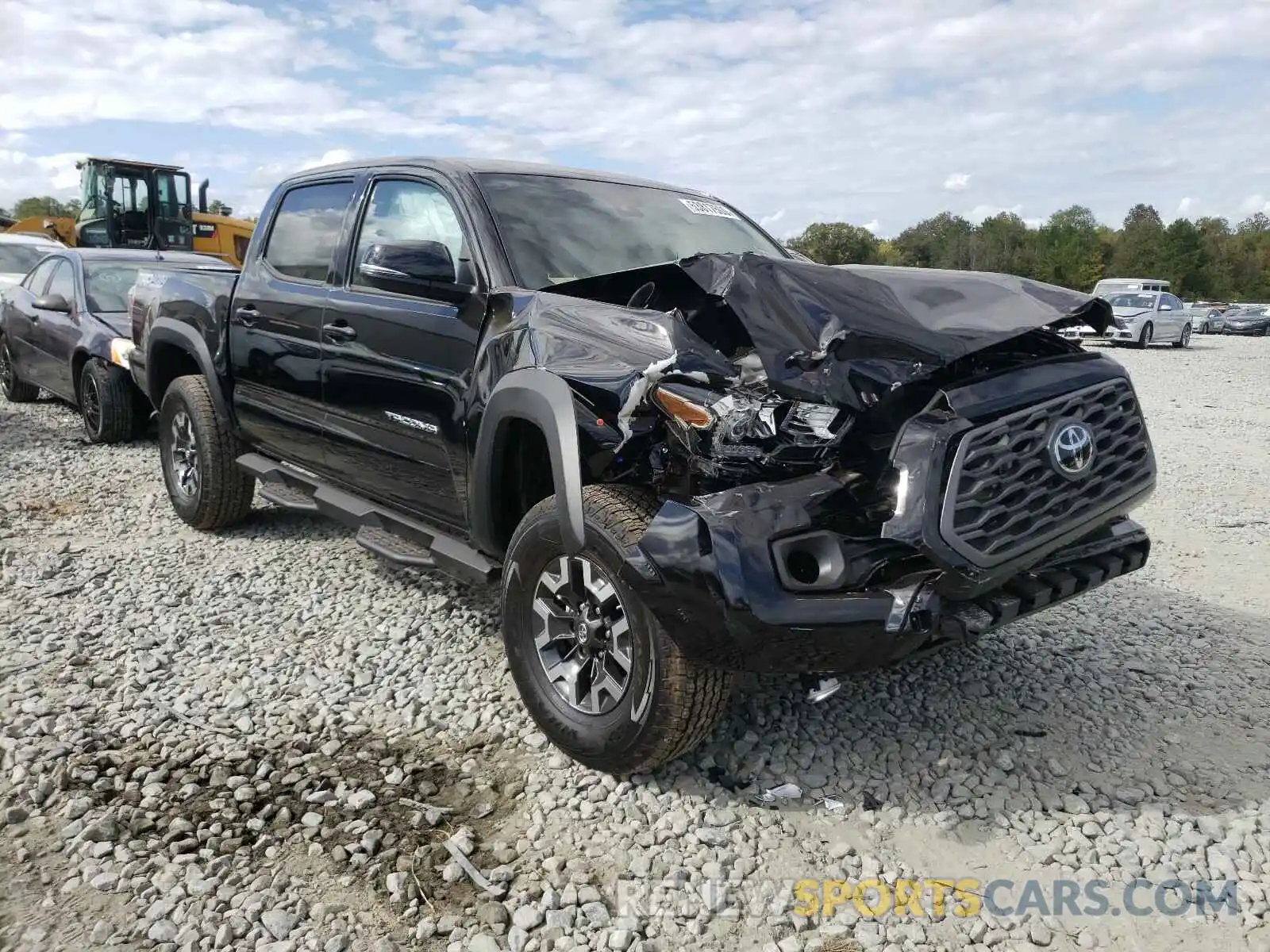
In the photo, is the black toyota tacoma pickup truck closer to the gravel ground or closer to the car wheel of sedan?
the gravel ground

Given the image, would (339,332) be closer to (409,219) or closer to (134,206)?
(409,219)

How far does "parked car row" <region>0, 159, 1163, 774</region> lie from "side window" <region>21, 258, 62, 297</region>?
6.51 meters

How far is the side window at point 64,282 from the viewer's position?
8.48 meters

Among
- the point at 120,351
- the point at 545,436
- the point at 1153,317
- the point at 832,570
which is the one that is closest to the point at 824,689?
the point at 832,570

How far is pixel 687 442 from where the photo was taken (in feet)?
8.53

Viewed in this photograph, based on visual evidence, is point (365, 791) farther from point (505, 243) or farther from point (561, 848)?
point (505, 243)

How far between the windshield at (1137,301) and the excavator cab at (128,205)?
67.8ft

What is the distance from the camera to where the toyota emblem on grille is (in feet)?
8.71

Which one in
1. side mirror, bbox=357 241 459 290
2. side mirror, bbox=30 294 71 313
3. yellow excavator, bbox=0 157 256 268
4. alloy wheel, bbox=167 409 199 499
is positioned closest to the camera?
side mirror, bbox=357 241 459 290

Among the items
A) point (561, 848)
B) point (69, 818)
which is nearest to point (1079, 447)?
point (561, 848)

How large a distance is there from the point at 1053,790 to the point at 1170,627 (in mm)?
1669

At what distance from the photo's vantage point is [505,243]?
138 inches

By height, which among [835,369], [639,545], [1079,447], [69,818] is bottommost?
[69,818]

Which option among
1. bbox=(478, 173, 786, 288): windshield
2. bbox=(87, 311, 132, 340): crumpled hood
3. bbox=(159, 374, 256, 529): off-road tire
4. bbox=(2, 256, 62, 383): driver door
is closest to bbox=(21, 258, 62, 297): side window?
bbox=(2, 256, 62, 383): driver door
